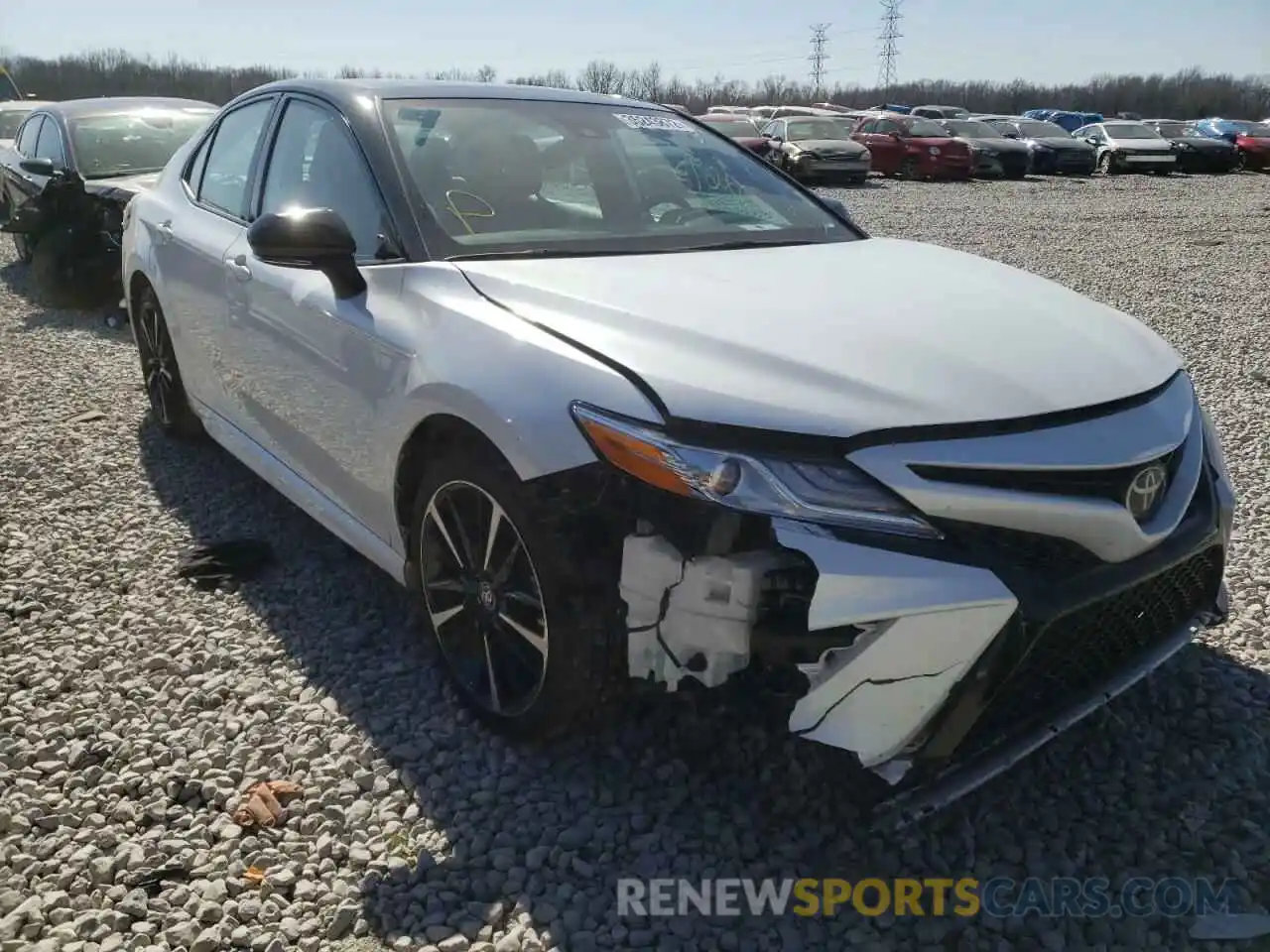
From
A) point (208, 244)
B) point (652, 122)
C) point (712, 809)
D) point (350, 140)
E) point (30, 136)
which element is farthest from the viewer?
point (30, 136)

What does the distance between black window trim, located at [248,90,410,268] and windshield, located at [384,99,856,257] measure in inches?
4.2

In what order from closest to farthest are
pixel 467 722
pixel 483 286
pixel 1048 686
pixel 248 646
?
pixel 1048 686, pixel 483 286, pixel 467 722, pixel 248 646

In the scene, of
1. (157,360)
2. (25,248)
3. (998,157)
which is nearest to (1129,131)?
(998,157)

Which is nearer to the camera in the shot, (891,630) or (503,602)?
(891,630)

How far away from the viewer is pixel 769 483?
199 centimetres

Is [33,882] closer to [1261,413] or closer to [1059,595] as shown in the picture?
[1059,595]

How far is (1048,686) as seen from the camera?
2098mm

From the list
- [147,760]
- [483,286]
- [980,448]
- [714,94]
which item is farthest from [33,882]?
[714,94]

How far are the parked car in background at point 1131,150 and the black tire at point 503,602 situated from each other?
1066 inches

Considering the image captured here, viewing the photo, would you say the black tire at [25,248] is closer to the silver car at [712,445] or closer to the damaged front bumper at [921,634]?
the silver car at [712,445]

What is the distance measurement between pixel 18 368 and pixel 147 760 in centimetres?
493

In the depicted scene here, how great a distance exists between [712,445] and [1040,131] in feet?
90.9

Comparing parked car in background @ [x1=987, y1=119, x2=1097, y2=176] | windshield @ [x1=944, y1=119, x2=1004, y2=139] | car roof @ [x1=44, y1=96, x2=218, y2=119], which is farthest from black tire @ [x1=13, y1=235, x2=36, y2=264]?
parked car in background @ [x1=987, y1=119, x2=1097, y2=176]

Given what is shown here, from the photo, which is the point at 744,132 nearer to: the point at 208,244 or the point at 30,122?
the point at 30,122
